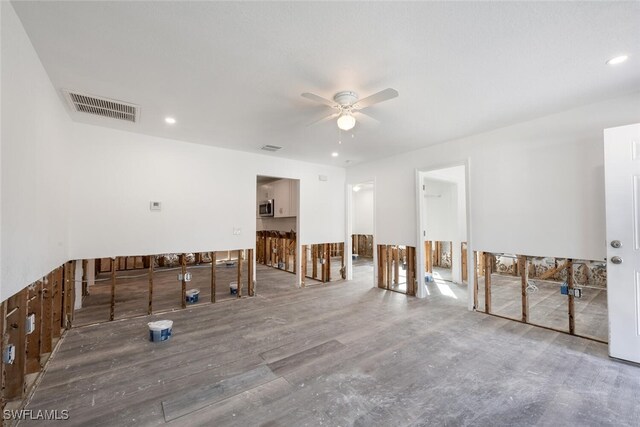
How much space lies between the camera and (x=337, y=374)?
90.2 inches

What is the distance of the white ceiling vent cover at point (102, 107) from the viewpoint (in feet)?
9.18

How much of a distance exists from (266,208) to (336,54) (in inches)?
251

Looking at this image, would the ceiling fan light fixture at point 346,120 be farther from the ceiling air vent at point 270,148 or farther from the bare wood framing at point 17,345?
the bare wood framing at point 17,345

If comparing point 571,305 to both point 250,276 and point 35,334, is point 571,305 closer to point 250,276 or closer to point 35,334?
point 250,276

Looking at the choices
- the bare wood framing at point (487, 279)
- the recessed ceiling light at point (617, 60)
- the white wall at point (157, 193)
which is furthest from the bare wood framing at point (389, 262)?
the recessed ceiling light at point (617, 60)

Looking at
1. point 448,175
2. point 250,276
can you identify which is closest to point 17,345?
point 250,276

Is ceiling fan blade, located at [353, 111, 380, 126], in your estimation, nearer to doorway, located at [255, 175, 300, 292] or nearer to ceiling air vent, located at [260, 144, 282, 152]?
ceiling air vent, located at [260, 144, 282, 152]

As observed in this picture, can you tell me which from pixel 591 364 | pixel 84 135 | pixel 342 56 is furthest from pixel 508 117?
pixel 84 135

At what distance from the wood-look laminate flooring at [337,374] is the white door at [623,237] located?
0.28 meters

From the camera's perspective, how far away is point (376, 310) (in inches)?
157

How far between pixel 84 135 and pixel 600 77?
19.2ft

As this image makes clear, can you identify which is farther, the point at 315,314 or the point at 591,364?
the point at 315,314

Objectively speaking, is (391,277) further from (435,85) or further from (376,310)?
(435,85)

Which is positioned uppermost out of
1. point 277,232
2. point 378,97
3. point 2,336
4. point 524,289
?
point 378,97
